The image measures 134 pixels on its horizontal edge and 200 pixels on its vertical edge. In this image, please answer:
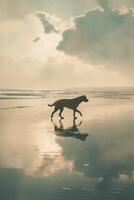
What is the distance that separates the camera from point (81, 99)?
13500mm

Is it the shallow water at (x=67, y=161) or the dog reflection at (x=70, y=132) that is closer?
the shallow water at (x=67, y=161)

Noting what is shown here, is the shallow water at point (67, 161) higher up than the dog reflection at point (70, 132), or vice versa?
the dog reflection at point (70, 132)

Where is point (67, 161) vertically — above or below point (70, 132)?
below

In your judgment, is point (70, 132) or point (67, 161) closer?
point (67, 161)

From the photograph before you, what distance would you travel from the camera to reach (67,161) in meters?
6.82

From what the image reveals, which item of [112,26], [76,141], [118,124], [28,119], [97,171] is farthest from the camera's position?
[112,26]

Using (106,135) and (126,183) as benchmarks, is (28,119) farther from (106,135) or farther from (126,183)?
(126,183)

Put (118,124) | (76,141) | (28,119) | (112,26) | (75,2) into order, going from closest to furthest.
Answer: (76,141) < (118,124) < (28,119) < (75,2) < (112,26)

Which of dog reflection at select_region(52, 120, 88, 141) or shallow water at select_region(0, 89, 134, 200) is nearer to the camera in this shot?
shallow water at select_region(0, 89, 134, 200)

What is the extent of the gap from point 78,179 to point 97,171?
1.53ft

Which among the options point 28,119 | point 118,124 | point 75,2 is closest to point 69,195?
point 118,124

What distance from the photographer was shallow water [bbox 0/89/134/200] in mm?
5223

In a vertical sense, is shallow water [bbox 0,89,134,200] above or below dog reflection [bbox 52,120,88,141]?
below

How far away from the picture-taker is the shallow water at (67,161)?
17.1 ft
